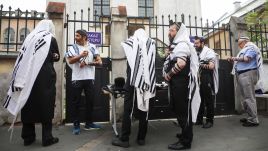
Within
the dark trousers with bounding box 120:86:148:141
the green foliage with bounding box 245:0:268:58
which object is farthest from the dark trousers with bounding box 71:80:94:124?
the green foliage with bounding box 245:0:268:58

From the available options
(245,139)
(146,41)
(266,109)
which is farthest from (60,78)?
(266,109)

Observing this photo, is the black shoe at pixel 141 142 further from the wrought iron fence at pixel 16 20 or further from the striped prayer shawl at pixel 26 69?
the wrought iron fence at pixel 16 20

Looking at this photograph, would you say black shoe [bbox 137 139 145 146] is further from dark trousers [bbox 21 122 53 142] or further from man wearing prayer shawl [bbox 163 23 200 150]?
dark trousers [bbox 21 122 53 142]

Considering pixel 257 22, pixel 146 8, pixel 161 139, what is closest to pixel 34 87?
pixel 161 139

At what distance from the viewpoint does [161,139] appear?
19.1 feet

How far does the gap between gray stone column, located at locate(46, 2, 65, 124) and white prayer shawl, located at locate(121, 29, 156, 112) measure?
243cm

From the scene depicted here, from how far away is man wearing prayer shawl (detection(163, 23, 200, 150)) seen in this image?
201 inches

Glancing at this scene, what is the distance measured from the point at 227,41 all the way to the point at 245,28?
76cm

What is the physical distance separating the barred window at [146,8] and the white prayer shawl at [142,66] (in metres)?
23.6

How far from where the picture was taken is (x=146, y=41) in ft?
18.3

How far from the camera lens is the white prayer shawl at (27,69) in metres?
5.07

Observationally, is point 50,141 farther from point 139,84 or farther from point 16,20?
point 16,20

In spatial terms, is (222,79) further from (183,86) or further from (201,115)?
(183,86)

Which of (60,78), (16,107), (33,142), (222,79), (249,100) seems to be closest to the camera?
(16,107)
